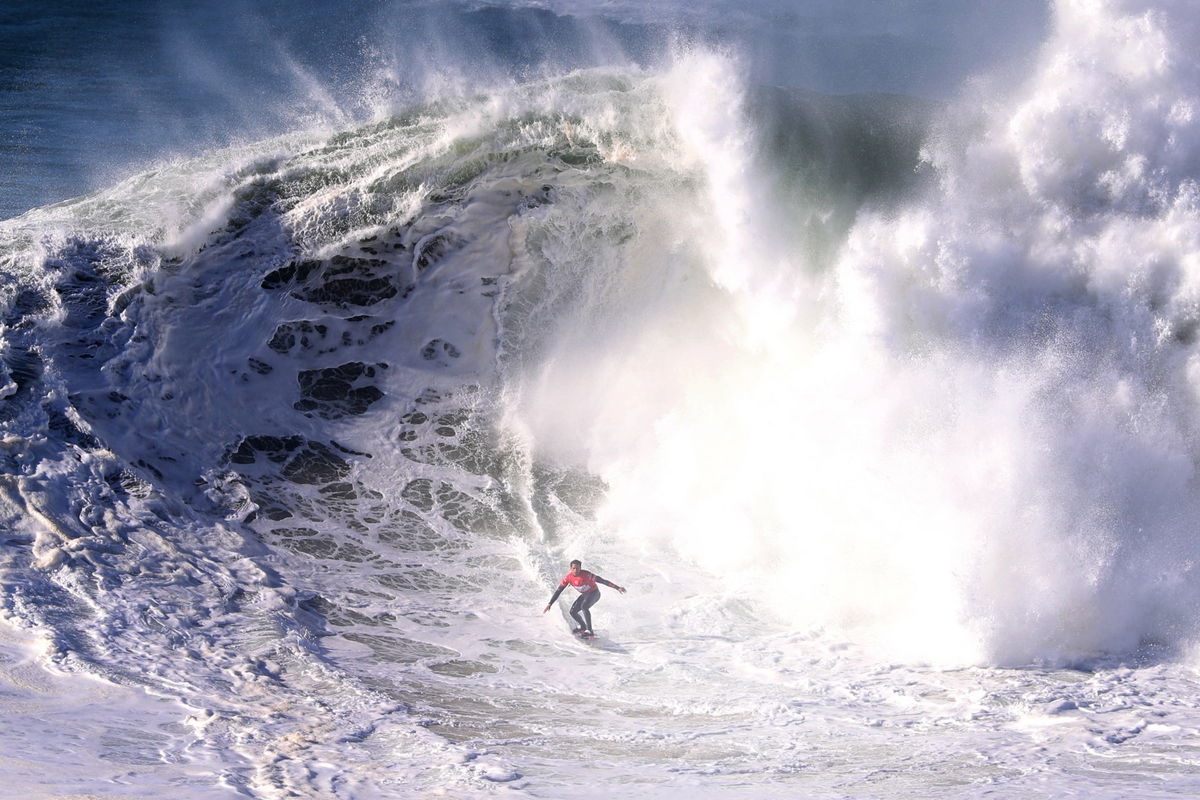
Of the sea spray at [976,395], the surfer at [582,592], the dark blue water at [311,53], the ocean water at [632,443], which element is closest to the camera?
the ocean water at [632,443]

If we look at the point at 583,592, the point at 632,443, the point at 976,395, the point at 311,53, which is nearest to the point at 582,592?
the point at 583,592

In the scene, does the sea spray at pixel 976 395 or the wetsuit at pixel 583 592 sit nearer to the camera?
the sea spray at pixel 976 395

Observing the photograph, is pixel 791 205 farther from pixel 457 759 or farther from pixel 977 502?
pixel 457 759

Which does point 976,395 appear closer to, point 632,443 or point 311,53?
point 632,443

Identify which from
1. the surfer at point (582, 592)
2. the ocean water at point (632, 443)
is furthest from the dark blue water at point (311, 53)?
the surfer at point (582, 592)

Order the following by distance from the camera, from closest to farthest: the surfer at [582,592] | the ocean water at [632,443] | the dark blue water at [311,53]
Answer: the ocean water at [632,443] → the surfer at [582,592] → the dark blue water at [311,53]

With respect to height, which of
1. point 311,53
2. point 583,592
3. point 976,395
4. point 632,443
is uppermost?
point 311,53

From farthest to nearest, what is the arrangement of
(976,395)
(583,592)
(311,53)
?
(311,53)
(976,395)
(583,592)

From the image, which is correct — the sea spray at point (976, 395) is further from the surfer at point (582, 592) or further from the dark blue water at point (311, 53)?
the dark blue water at point (311, 53)
